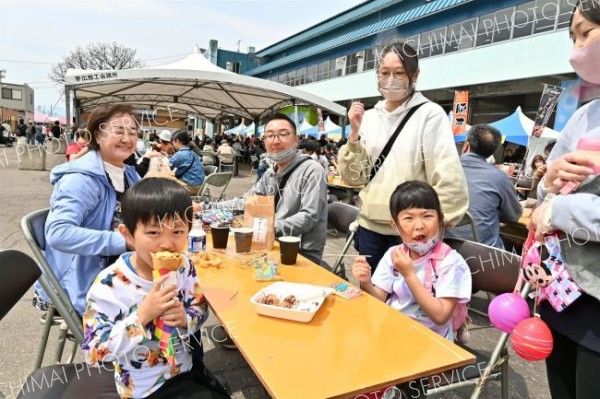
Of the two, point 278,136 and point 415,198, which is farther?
point 278,136

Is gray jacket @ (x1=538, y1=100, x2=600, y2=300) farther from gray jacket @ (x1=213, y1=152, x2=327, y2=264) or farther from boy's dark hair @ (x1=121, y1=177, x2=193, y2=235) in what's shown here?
gray jacket @ (x1=213, y1=152, x2=327, y2=264)

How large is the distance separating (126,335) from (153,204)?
45cm

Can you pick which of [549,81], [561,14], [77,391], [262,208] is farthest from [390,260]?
[549,81]

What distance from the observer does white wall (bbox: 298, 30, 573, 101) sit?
13.9 metres

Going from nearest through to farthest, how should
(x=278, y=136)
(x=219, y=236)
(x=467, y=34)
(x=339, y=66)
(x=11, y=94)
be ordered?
(x=219, y=236) → (x=278, y=136) → (x=467, y=34) → (x=339, y=66) → (x=11, y=94)

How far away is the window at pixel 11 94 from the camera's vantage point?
53194 mm

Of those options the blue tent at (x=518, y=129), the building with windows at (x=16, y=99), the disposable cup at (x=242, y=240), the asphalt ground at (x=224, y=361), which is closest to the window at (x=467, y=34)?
the blue tent at (x=518, y=129)

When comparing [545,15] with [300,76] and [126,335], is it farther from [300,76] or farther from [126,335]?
[300,76]

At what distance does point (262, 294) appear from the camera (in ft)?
5.31

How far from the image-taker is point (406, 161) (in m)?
2.28

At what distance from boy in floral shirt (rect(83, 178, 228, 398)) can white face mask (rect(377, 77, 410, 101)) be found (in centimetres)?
137

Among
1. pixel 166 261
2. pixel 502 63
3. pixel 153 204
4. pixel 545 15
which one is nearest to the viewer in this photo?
pixel 166 261

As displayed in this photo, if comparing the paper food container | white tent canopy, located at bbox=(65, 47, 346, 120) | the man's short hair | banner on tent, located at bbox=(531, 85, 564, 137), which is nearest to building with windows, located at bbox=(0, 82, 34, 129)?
white tent canopy, located at bbox=(65, 47, 346, 120)

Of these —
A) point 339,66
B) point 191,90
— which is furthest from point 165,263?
point 339,66
